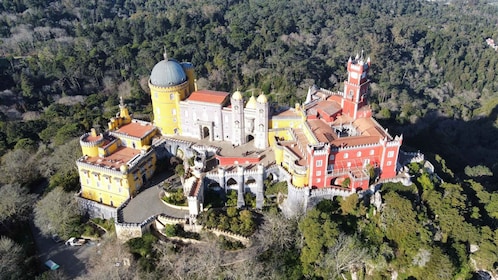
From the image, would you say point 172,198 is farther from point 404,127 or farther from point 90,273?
point 404,127

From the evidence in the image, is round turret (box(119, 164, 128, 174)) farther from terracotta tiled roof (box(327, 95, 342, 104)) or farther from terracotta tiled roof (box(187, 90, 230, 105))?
terracotta tiled roof (box(327, 95, 342, 104))

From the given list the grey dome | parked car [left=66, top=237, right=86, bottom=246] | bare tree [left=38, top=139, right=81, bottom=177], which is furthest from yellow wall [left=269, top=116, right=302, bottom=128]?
bare tree [left=38, top=139, right=81, bottom=177]

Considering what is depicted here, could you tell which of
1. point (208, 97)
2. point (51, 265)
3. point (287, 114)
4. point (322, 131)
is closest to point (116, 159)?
point (51, 265)

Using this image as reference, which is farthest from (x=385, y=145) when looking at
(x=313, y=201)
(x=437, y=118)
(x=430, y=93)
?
(x=430, y=93)

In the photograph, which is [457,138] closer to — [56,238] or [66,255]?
[66,255]

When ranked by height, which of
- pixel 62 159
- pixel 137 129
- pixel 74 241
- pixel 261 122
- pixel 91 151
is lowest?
pixel 74 241

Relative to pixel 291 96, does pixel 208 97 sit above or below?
above

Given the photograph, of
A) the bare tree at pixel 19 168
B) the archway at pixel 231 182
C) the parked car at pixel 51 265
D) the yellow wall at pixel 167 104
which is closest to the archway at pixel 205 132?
the yellow wall at pixel 167 104
